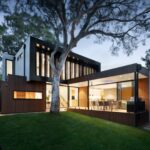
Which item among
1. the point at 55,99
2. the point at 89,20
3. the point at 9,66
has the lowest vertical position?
the point at 55,99

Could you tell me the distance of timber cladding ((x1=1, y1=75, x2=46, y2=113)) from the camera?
44.7ft

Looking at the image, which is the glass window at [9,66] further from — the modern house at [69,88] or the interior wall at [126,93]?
the interior wall at [126,93]

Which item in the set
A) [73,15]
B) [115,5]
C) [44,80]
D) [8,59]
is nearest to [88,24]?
[73,15]

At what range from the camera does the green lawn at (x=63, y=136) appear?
6418 millimetres

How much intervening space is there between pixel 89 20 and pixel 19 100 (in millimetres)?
7827

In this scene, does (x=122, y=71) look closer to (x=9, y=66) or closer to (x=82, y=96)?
(x=82, y=96)

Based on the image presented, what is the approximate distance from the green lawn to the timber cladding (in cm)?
479

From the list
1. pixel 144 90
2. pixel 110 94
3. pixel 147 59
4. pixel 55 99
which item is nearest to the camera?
pixel 55 99

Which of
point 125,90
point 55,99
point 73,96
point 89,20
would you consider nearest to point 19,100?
point 55,99

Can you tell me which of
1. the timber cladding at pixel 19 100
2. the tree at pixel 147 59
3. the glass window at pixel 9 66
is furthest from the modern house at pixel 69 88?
the tree at pixel 147 59

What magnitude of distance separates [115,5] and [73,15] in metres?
2.82

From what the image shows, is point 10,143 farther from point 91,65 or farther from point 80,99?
point 91,65

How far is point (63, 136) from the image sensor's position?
7.29 meters

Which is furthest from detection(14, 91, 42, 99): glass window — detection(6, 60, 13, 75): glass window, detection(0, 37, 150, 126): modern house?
detection(6, 60, 13, 75): glass window
